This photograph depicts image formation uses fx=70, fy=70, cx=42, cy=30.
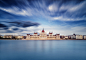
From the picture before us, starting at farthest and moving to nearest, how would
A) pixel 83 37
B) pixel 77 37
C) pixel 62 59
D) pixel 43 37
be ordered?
pixel 83 37, pixel 77 37, pixel 43 37, pixel 62 59

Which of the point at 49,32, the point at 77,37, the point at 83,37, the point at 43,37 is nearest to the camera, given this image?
the point at 43,37

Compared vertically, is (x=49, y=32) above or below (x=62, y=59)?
above

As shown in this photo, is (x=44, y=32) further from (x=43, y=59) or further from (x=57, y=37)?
(x=43, y=59)

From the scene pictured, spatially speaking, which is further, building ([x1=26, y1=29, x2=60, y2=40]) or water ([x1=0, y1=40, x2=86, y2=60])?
building ([x1=26, y1=29, x2=60, y2=40])

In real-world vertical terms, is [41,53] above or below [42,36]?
below

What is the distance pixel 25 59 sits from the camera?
846cm

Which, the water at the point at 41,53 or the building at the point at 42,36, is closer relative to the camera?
the water at the point at 41,53

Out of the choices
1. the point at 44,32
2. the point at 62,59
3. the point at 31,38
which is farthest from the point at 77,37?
the point at 62,59

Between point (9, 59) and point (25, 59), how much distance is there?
202 cm

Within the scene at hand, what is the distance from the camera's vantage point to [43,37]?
2338 inches

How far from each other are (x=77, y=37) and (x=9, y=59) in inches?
3080

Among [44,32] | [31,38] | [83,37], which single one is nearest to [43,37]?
[44,32]

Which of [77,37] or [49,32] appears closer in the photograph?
[49,32]

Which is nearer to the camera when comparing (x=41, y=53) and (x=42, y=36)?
(x=41, y=53)
